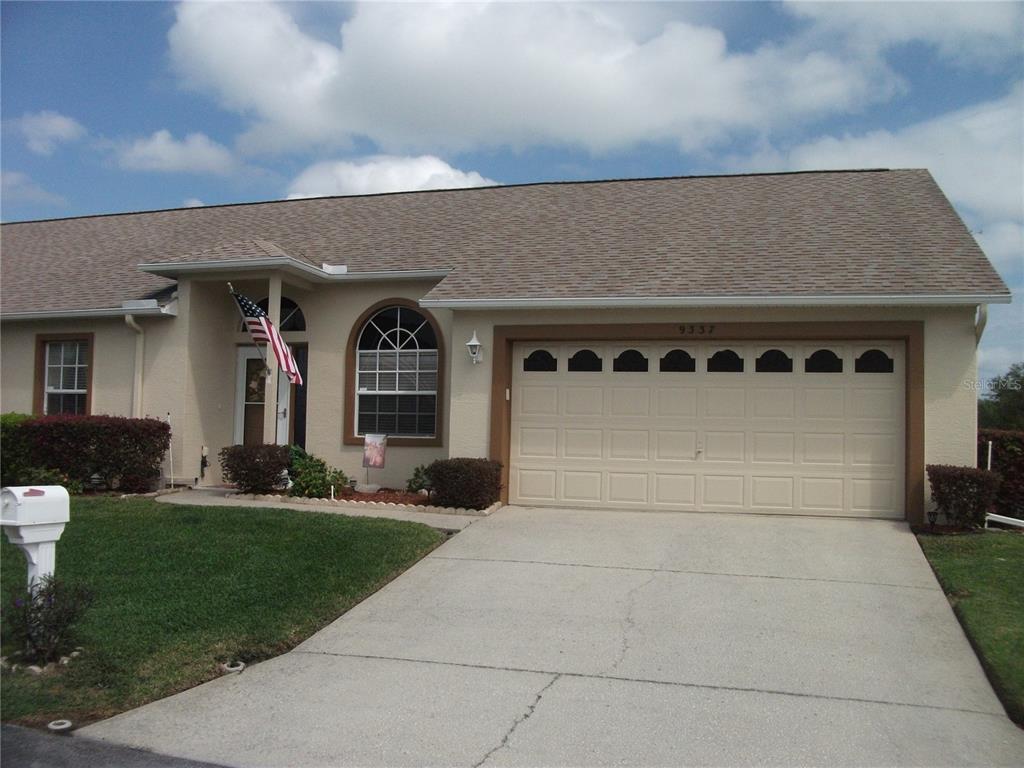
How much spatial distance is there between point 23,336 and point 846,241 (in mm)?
13477

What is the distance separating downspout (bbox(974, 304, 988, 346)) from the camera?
1066 centimetres

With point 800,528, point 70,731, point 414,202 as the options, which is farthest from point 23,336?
point 800,528

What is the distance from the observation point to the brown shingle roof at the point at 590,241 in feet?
37.3

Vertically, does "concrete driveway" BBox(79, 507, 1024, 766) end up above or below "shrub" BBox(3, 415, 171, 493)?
below

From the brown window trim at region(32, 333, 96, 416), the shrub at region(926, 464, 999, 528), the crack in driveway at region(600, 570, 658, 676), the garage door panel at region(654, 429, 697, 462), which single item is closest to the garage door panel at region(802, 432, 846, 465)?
the shrub at region(926, 464, 999, 528)

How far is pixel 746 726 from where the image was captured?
5.09 m

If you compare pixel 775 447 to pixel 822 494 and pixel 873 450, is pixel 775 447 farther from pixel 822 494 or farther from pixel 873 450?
pixel 873 450

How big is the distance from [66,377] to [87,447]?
304 centimetres

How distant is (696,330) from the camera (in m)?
11.4

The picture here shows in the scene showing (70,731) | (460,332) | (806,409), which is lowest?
(70,731)

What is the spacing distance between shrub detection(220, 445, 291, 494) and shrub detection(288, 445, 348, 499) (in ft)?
0.70

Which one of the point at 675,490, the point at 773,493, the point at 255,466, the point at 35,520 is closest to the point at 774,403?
the point at 773,493

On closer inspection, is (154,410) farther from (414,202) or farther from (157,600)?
(157,600)

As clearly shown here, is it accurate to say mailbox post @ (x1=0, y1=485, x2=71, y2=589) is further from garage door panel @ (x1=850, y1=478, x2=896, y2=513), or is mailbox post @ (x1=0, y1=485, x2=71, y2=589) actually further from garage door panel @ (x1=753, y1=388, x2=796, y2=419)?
garage door panel @ (x1=850, y1=478, x2=896, y2=513)
